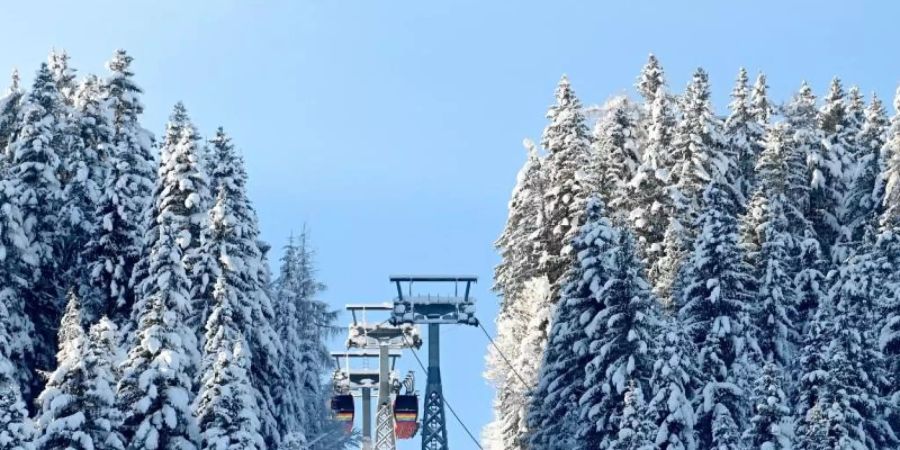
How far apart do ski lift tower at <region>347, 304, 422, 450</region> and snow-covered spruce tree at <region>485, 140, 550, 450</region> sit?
4.44 m

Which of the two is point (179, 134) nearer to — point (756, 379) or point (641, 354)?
point (641, 354)

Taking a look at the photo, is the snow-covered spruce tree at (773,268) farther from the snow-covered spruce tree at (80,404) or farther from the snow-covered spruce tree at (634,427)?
the snow-covered spruce tree at (80,404)

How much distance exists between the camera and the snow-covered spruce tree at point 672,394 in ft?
177

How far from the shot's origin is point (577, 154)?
233ft

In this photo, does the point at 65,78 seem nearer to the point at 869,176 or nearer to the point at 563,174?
the point at 563,174

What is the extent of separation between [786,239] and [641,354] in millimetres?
14429

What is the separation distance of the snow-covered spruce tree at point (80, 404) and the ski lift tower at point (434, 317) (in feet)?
83.3

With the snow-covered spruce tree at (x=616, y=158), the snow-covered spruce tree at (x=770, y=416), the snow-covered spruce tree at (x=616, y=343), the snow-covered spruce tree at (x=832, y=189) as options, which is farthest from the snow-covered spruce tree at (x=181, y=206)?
the snow-covered spruce tree at (x=832, y=189)

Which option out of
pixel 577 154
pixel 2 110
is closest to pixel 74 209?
pixel 2 110

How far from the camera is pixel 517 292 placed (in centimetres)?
7556

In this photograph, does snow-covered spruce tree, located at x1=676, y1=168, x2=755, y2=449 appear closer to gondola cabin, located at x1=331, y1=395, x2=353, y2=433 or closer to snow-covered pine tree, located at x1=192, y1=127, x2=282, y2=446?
snow-covered pine tree, located at x1=192, y1=127, x2=282, y2=446

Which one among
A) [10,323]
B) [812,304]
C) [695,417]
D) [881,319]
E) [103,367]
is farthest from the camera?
[812,304]

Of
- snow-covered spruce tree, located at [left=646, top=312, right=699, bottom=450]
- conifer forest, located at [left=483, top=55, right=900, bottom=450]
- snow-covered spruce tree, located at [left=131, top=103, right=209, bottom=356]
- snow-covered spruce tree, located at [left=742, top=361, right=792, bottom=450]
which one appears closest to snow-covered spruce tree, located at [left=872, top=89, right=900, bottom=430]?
conifer forest, located at [left=483, top=55, right=900, bottom=450]

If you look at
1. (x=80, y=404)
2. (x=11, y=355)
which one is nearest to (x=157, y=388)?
(x=80, y=404)
